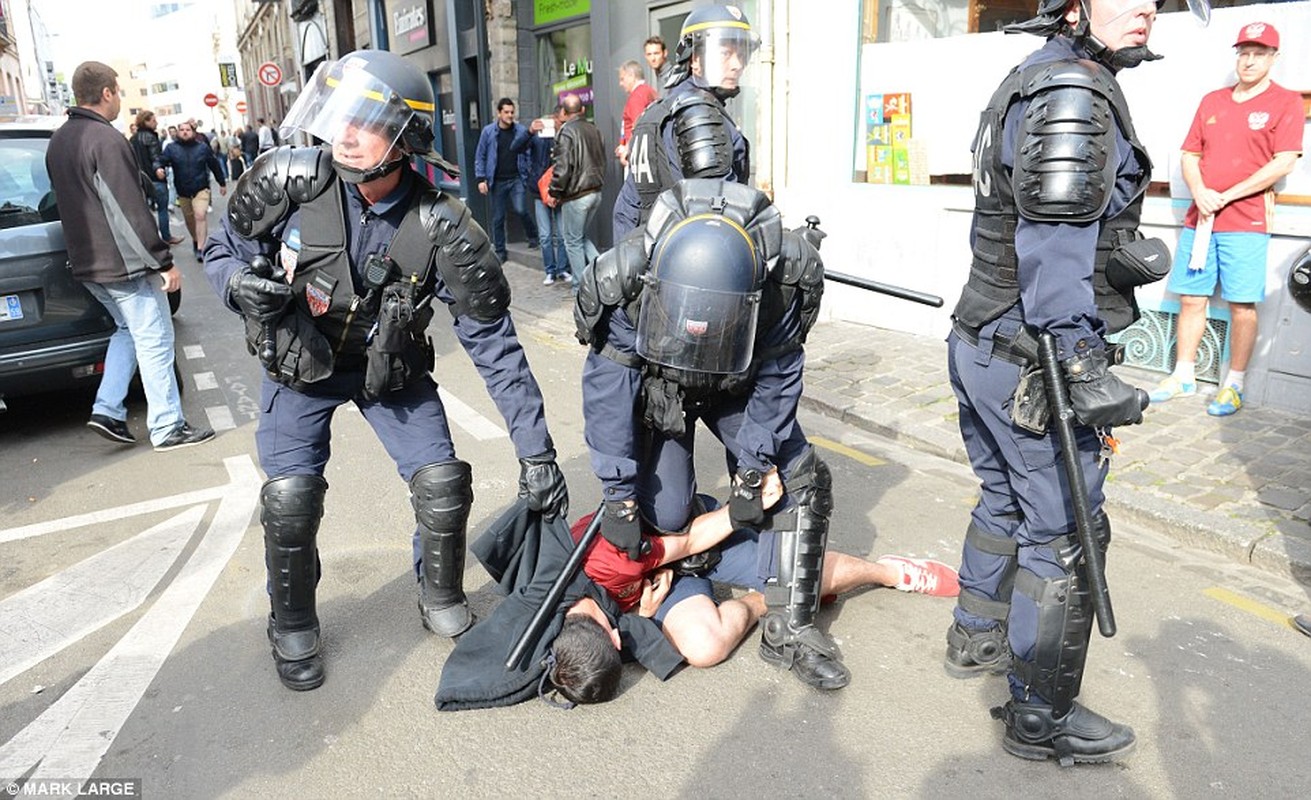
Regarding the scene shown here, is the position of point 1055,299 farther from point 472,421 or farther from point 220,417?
point 220,417

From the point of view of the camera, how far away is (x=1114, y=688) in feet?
9.39

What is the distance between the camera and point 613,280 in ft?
8.70

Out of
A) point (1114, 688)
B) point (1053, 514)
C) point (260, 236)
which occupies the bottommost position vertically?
point (1114, 688)

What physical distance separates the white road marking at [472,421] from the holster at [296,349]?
2.46m

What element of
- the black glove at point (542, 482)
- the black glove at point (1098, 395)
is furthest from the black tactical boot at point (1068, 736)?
the black glove at point (542, 482)

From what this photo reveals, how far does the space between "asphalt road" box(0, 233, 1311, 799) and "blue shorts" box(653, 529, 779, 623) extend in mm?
242

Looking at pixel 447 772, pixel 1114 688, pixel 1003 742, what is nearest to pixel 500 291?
pixel 447 772

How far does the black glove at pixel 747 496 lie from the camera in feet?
9.32

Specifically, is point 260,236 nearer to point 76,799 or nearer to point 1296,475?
point 76,799

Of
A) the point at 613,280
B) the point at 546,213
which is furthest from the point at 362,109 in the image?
the point at 546,213

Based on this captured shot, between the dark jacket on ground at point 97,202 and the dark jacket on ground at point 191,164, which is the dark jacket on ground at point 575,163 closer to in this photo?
the dark jacket on ground at point 97,202

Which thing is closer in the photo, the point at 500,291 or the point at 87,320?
the point at 500,291

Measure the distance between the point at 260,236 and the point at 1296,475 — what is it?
14.7ft

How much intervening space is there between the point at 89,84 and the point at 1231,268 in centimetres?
648
